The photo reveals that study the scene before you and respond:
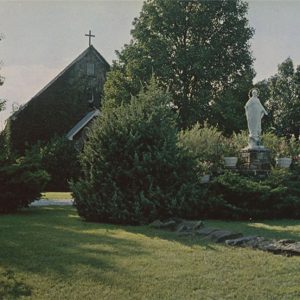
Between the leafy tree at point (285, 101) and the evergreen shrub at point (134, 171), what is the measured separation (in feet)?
102

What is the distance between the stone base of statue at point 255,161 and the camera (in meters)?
16.3

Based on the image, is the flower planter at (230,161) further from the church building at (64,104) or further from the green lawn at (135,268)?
the church building at (64,104)

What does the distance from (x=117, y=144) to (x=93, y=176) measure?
1.06 metres

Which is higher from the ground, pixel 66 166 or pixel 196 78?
pixel 196 78

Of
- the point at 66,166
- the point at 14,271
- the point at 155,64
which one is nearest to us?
the point at 14,271

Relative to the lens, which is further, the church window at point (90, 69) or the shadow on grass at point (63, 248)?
the church window at point (90, 69)

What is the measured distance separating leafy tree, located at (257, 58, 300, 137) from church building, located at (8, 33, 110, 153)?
16459mm

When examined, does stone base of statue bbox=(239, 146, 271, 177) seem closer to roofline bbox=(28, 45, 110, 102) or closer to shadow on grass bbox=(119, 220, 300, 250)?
shadow on grass bbox=(119, 220, 300, 250)

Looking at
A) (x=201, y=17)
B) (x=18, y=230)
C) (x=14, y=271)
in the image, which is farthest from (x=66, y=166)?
(x=14, y=271)

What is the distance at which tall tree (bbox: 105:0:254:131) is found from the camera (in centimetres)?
3005

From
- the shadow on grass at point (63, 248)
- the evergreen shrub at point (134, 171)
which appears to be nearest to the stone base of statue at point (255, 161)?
the evergreen shrub at point (134, 171)

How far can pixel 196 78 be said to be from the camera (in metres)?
31.0

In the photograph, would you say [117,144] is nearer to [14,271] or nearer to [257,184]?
[257,184]

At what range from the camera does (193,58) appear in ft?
98.6
